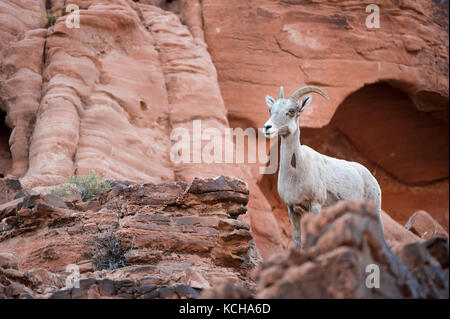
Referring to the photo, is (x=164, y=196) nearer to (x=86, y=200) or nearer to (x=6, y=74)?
(x=86, y=200)

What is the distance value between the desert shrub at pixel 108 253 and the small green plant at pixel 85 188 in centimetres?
151

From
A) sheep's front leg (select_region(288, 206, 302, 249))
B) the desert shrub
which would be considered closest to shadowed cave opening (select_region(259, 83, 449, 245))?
sheep's front leg (select_region(288, 206, 302, 249))

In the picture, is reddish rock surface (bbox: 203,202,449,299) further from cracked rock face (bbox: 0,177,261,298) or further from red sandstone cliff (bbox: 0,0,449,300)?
red sandstone cliff (bbox: 0,0,449,300)

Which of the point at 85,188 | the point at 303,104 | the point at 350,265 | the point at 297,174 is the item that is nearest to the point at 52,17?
the point at 85,188

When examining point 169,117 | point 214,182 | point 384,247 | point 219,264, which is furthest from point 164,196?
point 169,117

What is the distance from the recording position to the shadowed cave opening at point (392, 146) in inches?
731

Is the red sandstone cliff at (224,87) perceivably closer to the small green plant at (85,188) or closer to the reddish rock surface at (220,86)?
the reddish rock surface at (220,86)

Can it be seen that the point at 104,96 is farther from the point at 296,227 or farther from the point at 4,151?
→ the point at 296,227

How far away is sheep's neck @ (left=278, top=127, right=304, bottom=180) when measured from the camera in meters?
7.40

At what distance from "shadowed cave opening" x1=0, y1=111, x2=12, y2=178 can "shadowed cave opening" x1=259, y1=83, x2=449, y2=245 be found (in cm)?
722

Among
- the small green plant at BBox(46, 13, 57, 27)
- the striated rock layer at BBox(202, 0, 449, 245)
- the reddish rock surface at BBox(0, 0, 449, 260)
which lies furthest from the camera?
the striated rock layer at BBox(202, 0, 449, 245)

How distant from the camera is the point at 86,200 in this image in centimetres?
925

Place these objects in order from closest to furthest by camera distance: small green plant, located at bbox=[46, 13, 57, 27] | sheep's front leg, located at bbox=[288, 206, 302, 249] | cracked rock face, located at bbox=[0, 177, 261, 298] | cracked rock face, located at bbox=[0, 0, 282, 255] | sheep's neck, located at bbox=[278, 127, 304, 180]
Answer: cracked rock face, located at bbox=[0, 177, 261, 298] < sheep's front leg, located at bbox=[288, 206, 302, 249] < sheep's neck, located at bbox=[278, 127, 304, 180] < cracked rock face, located at bbox=[0, 0, 282, 255] < small green plant, located at bbox=[46, 13, 57, 27]
